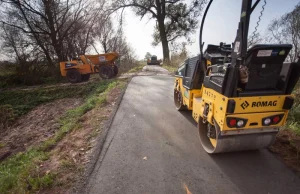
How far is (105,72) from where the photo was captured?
448 inches

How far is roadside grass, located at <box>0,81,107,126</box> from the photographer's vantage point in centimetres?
767

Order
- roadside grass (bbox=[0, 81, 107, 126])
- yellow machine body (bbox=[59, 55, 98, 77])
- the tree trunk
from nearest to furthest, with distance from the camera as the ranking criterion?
roadside grass (bbox=[0, 81, 107, 126]) → yellow machine body (bbox=[59, 55, 98, 77]) → the tree trunk

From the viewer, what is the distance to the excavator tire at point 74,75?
11.4 metres

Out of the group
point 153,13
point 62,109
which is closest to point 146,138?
point 62,109

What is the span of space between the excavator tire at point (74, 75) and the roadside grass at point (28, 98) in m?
1.42

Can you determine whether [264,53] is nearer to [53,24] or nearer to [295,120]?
[295,120]

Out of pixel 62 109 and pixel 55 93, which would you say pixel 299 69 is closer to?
pixel 62 109

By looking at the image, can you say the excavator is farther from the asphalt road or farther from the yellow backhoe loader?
the yellow backhoe loader

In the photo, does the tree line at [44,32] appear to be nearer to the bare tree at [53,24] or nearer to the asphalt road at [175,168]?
the bare tree at [53,24]

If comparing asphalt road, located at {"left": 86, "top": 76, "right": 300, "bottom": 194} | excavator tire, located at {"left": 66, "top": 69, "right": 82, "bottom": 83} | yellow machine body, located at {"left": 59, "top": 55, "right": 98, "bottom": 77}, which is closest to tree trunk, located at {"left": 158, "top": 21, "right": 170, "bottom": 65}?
yellow machine body, located at {"left": 59, "top": 55, "right": 98, "bottom": 77}

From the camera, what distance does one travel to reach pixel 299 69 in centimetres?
237

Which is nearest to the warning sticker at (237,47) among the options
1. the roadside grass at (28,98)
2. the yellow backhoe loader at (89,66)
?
the roadside grass at (28,98)

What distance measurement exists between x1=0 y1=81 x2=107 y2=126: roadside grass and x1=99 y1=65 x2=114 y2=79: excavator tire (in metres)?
1.71

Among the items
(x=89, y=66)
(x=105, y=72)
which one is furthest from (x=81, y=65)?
(x=105, y=72)
